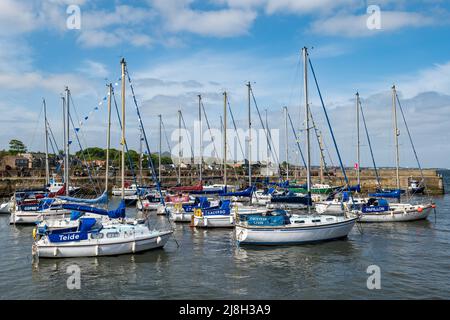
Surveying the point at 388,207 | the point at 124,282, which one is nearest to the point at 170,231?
the point at 124,282

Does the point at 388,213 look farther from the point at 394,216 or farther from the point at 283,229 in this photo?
the point at 283,229

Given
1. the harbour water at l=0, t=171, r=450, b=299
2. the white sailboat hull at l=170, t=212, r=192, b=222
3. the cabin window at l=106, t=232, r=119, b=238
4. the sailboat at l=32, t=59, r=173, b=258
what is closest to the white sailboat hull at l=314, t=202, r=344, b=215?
the harbour water at l=0, t=171, r=450, b=299

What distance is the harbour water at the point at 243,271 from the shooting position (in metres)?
18.9

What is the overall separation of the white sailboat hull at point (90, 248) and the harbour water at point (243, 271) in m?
0.43

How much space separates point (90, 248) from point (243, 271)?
977cm

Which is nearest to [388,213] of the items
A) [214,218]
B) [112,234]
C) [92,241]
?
[214,218]

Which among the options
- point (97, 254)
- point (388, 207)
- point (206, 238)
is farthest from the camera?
point (388, 207)

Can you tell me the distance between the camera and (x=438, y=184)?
7875cm

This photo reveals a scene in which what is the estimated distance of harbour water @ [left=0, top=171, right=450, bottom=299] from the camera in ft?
62.1

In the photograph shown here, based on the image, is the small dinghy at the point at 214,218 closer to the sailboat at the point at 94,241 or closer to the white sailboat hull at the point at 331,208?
the sailboat at the point at 94,241

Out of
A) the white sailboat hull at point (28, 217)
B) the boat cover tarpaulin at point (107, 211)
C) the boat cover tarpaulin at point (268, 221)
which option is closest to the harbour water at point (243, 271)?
the boat cover tarpaulin at point (268, 221)
